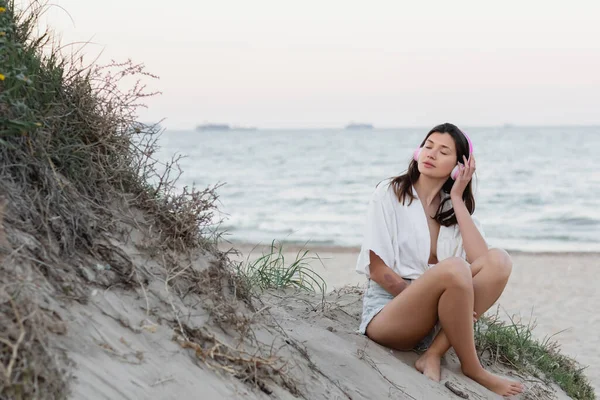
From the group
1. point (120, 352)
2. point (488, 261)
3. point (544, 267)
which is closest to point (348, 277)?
point (544, 267)

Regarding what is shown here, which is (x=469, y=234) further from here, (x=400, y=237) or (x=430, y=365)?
(x=430, y=365)

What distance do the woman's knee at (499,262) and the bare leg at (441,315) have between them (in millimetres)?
313

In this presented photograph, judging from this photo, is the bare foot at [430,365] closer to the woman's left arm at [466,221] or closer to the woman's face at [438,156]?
the woman's left arm at [466,221]

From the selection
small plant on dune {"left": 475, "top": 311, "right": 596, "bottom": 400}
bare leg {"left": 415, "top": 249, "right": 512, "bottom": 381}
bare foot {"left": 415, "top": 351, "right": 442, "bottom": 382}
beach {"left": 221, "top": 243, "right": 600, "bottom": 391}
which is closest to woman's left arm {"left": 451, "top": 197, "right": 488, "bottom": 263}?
bare leg {"left": 415, "top": 249, "right": 512, "bottom": 381}

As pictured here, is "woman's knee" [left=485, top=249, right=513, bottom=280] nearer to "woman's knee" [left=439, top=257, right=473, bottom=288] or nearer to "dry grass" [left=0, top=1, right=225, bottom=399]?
"woman's knee" [left=439, top=257, right=473, bottom=288]

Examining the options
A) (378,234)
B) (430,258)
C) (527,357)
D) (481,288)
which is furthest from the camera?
(527,357)

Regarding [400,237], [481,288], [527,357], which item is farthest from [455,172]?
[527,357]

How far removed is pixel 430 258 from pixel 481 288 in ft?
1.43

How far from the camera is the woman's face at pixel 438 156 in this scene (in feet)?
14.0

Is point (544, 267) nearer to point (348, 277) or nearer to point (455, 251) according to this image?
point (348, 277)

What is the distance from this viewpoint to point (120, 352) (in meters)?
2.60

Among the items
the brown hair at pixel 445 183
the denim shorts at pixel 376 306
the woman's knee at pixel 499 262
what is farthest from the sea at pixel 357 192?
the denim shorts at pixel 376 306

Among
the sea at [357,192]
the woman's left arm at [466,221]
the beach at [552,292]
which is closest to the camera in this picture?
the woman's left arm at [466,221]

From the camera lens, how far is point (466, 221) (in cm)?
425
